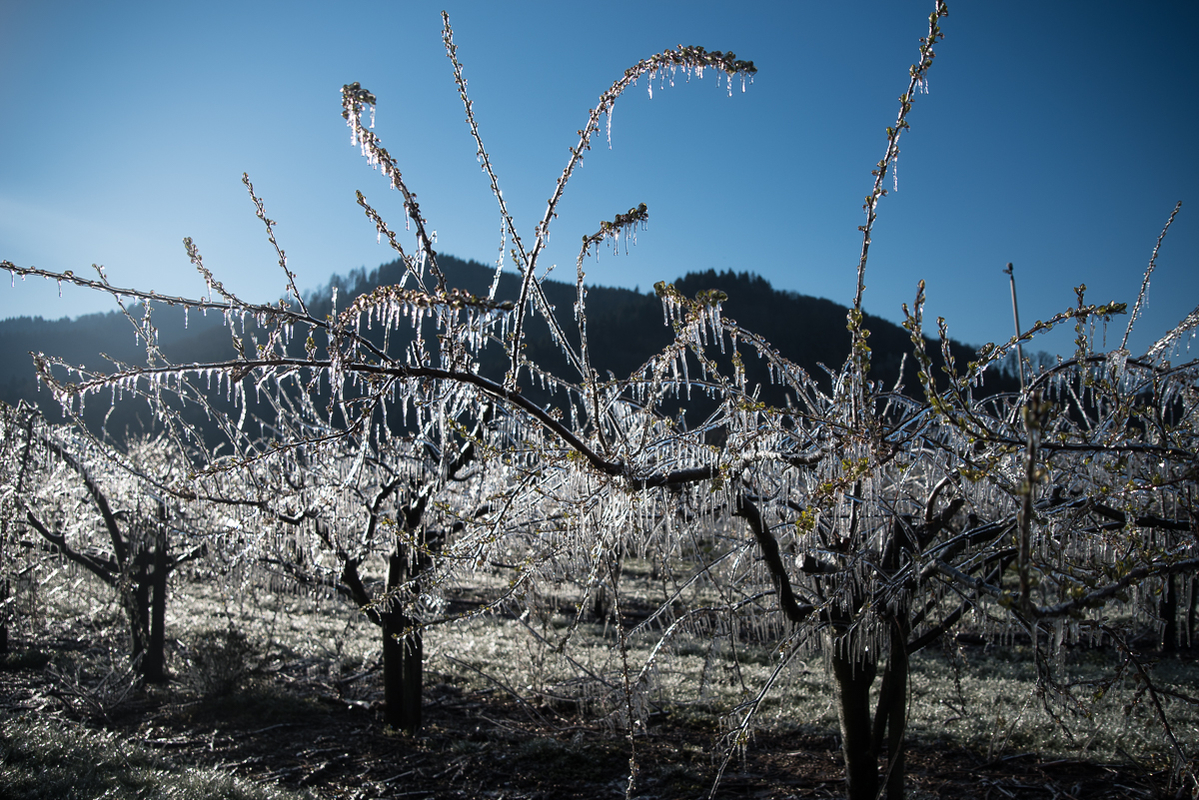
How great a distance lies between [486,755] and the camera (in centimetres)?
693

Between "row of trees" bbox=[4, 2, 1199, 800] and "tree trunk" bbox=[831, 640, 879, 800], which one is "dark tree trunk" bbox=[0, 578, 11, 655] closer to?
"row of trees" bbox=[4, 2, 1199, 800]

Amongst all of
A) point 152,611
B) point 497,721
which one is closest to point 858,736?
point 497,721

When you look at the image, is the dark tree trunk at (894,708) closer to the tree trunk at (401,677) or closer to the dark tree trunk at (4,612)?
the tree trunk at (401,677)

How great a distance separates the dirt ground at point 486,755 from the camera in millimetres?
5828

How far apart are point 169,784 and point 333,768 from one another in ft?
6.25

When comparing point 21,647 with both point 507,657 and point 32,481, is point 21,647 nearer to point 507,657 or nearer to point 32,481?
point 32,481

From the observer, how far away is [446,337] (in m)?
2.66

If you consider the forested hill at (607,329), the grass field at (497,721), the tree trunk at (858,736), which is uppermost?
the forested hill at (607,329)

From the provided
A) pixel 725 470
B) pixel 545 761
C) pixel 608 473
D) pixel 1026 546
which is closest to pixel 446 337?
pixel 608 473

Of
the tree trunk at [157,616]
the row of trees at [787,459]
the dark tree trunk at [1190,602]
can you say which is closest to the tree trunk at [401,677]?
the row of trees at [787,459]

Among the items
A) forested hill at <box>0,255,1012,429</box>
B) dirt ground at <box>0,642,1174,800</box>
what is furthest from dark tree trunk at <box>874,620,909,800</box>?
forested hill at <box>0,255,1012,429</box>

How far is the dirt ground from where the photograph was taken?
5.83 meters

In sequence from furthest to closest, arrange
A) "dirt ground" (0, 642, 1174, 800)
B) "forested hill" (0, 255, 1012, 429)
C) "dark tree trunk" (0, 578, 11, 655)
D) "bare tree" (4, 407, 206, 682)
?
"forested hill" (0, 255, 1012, 429)
"dark tree trunk" (0, 578, 11, 655)
"bare tree" (4, 407, 206, 682)
"dirt ground" (0, 642, 1174, 800)

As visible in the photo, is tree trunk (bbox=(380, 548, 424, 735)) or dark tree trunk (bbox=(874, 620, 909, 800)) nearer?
dark tree trunk (bbox=(874, 620, 909, 800))
